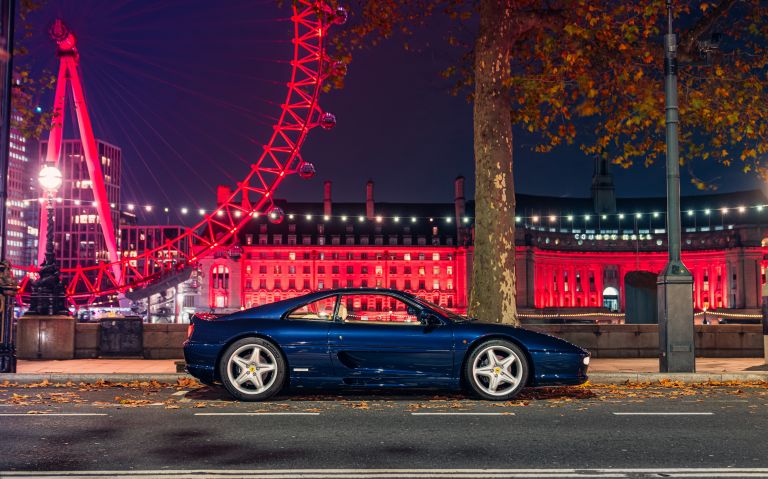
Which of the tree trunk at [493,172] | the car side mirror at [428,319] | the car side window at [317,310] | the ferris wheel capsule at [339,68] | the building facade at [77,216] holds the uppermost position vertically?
the building facade at [77,216]

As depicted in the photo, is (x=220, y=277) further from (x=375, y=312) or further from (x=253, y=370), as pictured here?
(x=375, y=312)

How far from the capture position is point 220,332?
33.1ft

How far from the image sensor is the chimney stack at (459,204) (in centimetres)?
12912

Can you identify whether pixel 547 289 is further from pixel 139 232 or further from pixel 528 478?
pixel 528 478

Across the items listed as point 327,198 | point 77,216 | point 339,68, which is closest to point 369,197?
point 327,198

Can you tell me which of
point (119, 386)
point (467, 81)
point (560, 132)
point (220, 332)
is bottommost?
point (119, 386)

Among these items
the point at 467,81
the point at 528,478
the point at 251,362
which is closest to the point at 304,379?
the point at 251,362

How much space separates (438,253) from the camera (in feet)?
447

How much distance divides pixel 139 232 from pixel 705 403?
191 m

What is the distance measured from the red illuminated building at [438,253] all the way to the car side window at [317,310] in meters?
118

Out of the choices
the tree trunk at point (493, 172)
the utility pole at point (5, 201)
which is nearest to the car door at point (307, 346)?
the utility pole at point (5, 201)

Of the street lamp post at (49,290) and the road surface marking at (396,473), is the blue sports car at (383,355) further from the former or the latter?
the street lamp post at (49,290)

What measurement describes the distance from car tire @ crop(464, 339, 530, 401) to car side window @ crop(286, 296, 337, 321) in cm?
178

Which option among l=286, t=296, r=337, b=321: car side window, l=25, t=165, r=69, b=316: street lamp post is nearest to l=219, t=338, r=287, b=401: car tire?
l=286, t=296, r=337, b=321: car side window
